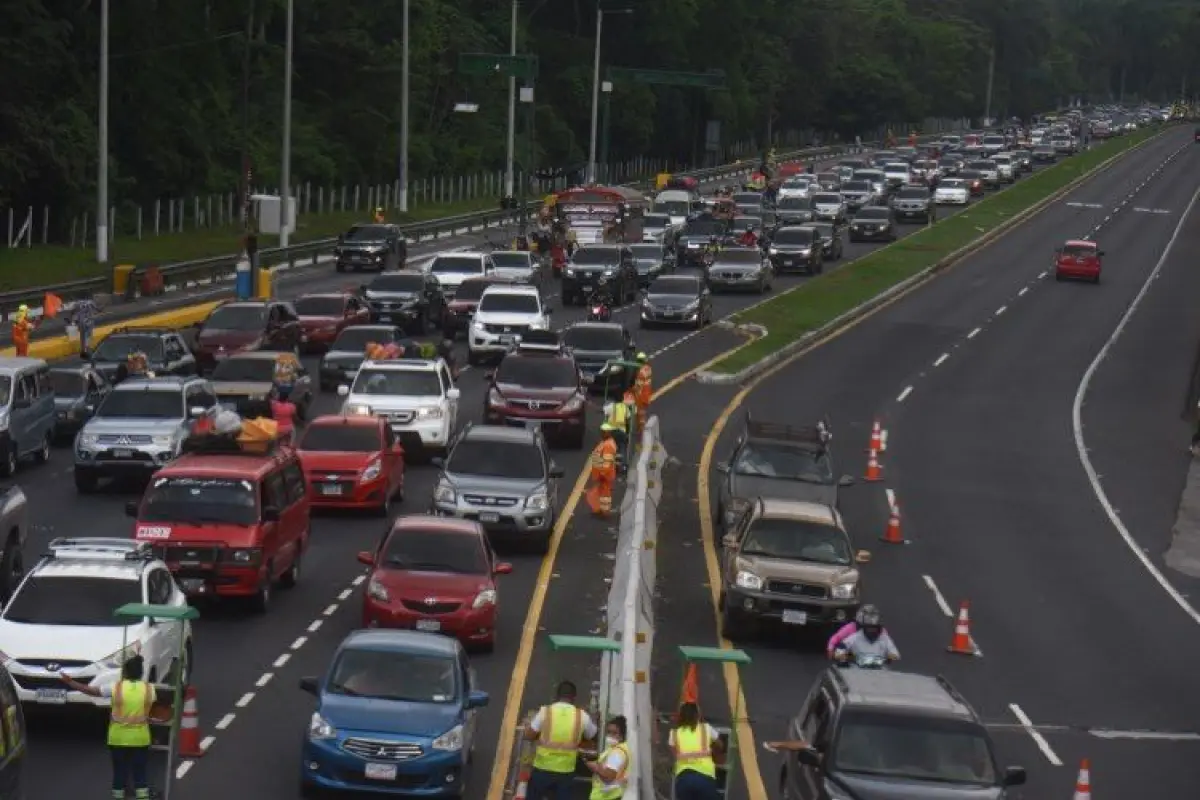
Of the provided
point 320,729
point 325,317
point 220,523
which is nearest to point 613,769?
point 320,729

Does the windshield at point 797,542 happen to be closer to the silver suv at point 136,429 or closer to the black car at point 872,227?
the silver suv at point 136,429

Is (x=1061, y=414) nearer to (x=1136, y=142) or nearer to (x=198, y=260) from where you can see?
(x=198, y=260)

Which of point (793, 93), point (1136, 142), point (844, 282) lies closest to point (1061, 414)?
point (844, 282)

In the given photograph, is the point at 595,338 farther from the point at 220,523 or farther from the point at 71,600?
the point at 71,600

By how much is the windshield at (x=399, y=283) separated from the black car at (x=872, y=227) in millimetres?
37484

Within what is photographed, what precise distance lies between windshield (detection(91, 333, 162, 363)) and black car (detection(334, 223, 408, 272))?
100 ft

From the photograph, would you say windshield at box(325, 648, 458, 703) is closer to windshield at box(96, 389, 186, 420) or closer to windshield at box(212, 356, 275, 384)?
windshield at box(96, 389, 186, 420)

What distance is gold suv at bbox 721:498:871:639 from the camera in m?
26.2

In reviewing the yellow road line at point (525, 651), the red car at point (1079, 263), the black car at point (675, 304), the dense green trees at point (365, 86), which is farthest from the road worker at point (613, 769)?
the red car at point (1079, 263)

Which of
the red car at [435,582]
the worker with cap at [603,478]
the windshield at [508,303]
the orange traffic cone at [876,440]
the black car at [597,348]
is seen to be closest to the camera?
the red car at [435,582]

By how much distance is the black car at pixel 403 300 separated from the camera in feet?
185

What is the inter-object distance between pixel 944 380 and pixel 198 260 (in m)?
27.7

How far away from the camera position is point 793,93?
561 ft

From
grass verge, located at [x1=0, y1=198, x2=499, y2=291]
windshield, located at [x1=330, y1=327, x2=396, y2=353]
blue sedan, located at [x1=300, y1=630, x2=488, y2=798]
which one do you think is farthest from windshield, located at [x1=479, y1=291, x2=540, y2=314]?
blue sedan, located at [x1=300, y1=630, x2=488, y2=798]
